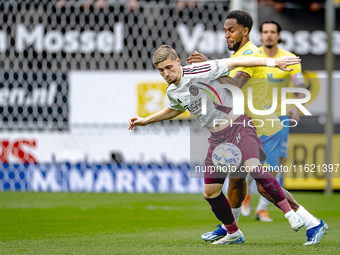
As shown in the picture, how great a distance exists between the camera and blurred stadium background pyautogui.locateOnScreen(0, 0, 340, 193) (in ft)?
30.5

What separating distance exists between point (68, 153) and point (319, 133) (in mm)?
4501

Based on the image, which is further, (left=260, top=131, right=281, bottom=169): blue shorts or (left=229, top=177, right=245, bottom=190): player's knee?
(left=260, top=131, right=281, bottom=169): blue shorts

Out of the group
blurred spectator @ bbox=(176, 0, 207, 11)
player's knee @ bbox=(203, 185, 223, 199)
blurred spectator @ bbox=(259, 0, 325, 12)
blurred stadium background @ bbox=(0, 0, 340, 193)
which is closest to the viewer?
player's knee @ bbox=(203, 185, 223, 199)

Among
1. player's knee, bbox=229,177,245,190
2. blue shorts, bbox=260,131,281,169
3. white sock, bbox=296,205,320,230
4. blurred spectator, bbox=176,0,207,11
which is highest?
blurred spectator, bbox=176,0,207,11

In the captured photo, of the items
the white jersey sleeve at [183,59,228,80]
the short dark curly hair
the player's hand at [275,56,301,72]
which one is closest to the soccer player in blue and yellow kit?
the short dark curly hair

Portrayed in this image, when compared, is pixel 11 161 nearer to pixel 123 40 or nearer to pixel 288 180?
pixel 123 40

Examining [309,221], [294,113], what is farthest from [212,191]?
[294,113]

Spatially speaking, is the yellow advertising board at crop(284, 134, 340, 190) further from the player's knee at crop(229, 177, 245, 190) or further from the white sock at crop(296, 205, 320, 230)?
the white sock at crop(296, 205, 320, 230)

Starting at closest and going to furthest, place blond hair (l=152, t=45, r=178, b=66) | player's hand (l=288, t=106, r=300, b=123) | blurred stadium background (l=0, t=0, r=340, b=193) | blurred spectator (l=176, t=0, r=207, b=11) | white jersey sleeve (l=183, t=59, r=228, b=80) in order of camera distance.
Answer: blond hair (l=152, t=45, r=178, b=66) → white jersey sleeve (l=183, t=59, r=228, b=80) → player's hand (l=288, t=106, r=300, b=123) → blurred stadium background (l=0, t=0, r=340, b=193) → blurred spectator (l=176, t=0, r=207, b=11)

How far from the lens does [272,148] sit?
5176 millimetres

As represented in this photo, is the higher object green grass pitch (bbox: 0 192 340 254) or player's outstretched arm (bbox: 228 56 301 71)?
player's outstretched arm (bbox: 228 56 301 71)

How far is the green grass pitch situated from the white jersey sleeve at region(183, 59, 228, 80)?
1.24m

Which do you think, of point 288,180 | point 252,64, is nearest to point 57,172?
point 288,180

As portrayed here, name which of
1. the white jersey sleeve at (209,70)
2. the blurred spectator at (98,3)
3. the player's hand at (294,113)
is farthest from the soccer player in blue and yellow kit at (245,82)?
the blurred spectator at (98,3)
